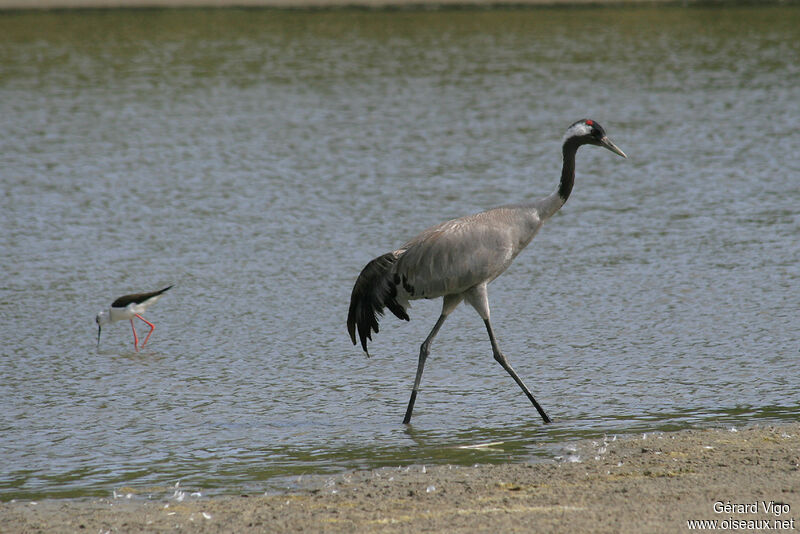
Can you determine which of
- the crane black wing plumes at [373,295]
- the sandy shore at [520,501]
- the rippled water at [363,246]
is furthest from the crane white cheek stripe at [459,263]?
the sandy shore at [520,501]

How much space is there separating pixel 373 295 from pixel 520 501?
2.33 metres

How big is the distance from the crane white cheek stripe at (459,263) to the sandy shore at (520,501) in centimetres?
120

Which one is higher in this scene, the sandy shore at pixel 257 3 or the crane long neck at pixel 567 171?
the crane long neck at pixel 567 171

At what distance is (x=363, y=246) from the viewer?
40.9 ft

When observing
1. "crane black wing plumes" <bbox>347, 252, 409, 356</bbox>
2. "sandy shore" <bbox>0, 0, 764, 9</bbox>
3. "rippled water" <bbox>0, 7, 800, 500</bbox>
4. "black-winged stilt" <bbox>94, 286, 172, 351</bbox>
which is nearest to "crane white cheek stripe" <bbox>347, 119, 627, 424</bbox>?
"crane black wing plumes" <bbox>347, 252, 409, 356</bbox>

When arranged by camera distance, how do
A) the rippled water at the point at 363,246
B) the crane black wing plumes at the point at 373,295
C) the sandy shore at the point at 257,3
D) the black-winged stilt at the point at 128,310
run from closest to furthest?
the rippled water at the point at 363,246
the crane black wing plumes at the point at 373,295
the black-winged stilt at the point at 128,310
the sandy shore at the point at 257,3

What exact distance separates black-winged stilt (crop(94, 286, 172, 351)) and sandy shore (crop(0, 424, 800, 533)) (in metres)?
3.71

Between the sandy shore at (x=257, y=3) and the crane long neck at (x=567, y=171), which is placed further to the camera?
the sandy shore at (x=257, y=3)

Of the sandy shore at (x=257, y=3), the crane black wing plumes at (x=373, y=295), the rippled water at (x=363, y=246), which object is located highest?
the crane black wing plumes at (x=373, y=295)

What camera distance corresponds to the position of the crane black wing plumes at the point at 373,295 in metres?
8.01

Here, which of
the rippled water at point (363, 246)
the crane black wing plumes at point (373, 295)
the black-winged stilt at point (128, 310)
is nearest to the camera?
the rippled water at point (363, 246)

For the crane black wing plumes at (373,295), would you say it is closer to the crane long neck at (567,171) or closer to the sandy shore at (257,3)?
the crane long neck at (567,171)

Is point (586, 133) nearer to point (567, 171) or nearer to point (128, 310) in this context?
point (567, 171)

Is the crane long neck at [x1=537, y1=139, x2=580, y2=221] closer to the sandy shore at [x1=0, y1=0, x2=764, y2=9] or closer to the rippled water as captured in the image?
the rippled water
